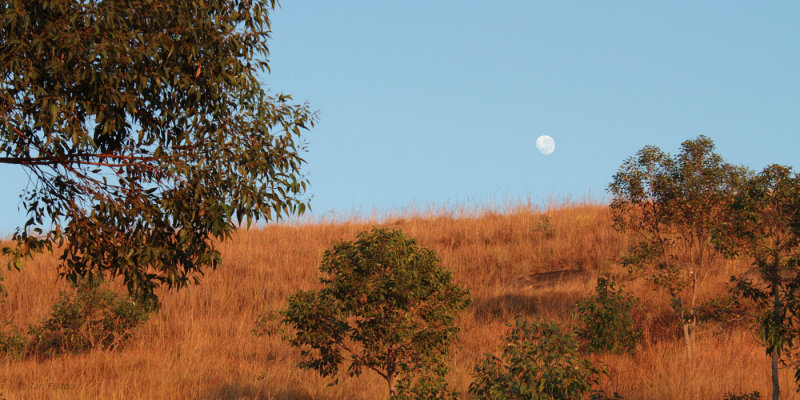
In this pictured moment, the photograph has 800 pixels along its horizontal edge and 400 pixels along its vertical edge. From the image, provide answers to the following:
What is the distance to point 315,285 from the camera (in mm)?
22531

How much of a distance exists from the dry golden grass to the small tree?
142 cm

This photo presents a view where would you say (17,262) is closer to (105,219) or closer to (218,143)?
(105,219)

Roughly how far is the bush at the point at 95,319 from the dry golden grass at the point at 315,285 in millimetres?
637

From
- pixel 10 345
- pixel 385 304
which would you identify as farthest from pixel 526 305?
pixel 10 345

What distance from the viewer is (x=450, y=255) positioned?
2445 centimetres

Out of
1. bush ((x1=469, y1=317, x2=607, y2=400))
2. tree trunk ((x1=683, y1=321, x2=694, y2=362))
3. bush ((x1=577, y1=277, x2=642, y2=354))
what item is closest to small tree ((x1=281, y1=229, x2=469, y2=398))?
bush ((x1=469, y1=317, x2=607, y2=400))

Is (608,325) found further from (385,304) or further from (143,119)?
(143,119)

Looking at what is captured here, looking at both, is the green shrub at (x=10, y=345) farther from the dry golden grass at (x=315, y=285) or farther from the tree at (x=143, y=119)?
the tree at (x=143, y=119)

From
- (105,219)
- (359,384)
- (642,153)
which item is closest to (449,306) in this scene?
(359,384)

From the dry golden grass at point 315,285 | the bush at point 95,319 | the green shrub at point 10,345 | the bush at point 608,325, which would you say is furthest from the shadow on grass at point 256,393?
the green shrub at point 10,345

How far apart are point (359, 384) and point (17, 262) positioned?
7.66 m

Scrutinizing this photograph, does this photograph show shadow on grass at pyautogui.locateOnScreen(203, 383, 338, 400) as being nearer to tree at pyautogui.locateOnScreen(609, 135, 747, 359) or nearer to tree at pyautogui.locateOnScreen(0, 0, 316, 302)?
tree at pyautogui.locateOnScreen(0, 0, 316, 302)

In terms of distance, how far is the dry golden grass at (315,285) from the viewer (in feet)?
42.7

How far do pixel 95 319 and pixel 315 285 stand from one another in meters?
7.51
